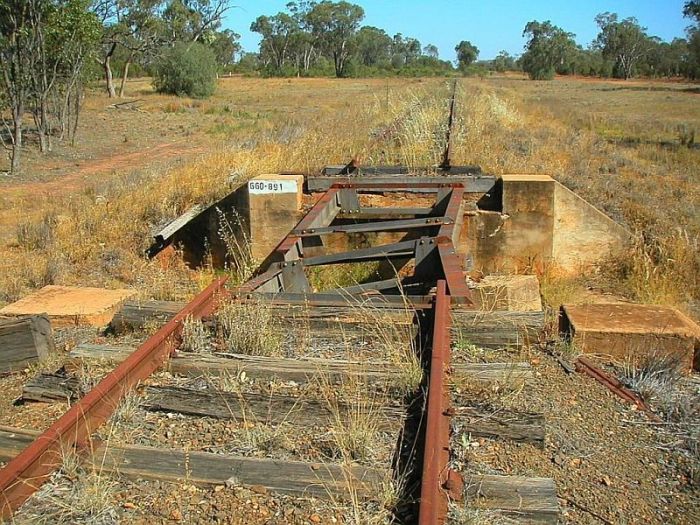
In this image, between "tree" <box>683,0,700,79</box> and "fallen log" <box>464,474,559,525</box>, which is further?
"tree" <box>683,0,700,79</box>

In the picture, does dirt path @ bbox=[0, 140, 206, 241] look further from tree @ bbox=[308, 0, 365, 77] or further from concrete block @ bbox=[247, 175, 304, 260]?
tree @ bbox=[308, 0, 365, 77]

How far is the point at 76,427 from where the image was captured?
3.12 metres

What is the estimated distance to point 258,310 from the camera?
14.8 feet

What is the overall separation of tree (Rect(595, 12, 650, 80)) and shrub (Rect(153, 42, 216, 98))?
81028 millimetres

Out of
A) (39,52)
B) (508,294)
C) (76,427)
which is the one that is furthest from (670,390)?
(39,52)

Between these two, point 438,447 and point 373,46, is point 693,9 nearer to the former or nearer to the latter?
point 438,447

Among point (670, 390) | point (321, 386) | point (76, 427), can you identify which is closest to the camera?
point (76, 427)

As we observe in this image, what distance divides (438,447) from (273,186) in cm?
581

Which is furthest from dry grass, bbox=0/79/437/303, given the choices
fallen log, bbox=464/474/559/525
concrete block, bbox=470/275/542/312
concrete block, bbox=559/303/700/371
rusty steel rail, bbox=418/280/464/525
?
fallen log, bbox=464/474/559/525

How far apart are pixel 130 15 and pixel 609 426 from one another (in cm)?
4452

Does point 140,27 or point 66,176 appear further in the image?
point 140,27

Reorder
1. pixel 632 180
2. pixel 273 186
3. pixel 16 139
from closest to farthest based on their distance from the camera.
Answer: pixel 273 186, pixel 632 180, pixel 16 139

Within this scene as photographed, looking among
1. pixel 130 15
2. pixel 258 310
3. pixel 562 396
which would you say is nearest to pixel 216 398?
pixel 258 310

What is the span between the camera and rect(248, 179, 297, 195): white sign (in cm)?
835
